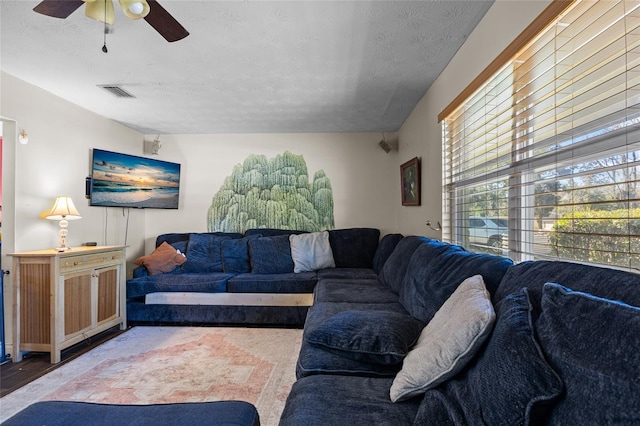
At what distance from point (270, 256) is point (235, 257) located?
1.55 feet

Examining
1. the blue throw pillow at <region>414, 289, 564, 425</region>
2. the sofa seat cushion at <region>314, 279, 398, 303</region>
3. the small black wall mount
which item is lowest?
the sofa seat cushion at <region>314, 279, 398, 303</region>

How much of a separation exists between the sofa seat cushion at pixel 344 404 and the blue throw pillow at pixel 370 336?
99mm

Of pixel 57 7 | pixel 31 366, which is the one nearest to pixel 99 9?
pixel 57 7

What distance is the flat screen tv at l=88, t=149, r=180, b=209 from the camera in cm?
368

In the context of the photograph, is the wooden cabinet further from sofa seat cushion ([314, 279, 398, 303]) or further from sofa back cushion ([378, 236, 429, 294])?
sofa back cushion ([378, 236, 429, 294])

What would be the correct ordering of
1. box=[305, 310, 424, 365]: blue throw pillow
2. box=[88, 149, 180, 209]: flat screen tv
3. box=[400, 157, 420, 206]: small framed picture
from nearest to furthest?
box=[305, 310, 424, 365]: blue throw pillow < box=[400, 157, 420, 206]: small framed picture < box=[88, 149, 180, 209]: flat screen tv

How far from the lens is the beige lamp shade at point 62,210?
2877mm

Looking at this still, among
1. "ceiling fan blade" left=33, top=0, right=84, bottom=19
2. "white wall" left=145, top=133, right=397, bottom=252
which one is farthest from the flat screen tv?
"ceiling fan blade" left=33, top=0, right=84, bottom=19

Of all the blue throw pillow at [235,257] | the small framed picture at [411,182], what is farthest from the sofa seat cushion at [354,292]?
the blue throw pillow at [235,257]

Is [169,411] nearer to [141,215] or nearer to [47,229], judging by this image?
[47,229]

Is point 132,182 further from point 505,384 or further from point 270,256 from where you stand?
point 505,384

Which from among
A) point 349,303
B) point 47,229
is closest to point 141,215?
point 47,229

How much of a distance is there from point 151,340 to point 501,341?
3.08 meters

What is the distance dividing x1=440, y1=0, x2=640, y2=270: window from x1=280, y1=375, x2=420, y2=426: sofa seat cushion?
0.90 m
